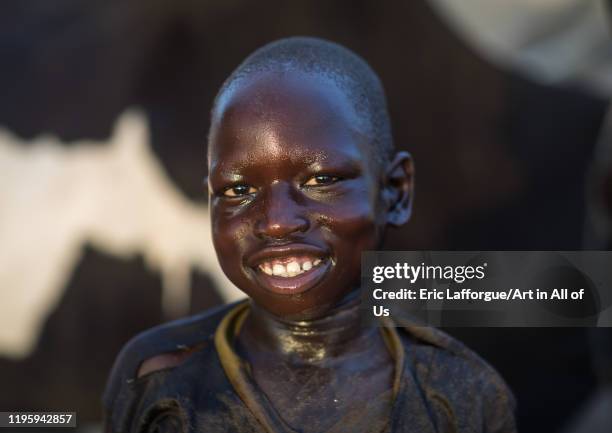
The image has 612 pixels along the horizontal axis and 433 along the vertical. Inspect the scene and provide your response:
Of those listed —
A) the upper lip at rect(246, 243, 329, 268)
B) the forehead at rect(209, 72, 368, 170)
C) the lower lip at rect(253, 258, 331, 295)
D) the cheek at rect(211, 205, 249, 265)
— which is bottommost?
the lower lip at rect(253, 258, 331, 295)

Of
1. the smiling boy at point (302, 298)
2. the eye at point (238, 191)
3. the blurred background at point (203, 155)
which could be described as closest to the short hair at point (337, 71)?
the smiling boy at point (302, 298)

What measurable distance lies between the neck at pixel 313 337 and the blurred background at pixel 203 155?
108 centimetres

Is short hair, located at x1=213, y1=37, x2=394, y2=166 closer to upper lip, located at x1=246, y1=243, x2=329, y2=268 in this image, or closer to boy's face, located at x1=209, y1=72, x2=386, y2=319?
boy's face, located at x1=209, y1=72, x2=386, y2=319

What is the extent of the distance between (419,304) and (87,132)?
4.30ft

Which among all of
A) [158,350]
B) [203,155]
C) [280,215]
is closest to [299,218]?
[280,215]

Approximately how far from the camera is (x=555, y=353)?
2305 mm

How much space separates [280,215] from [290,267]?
7cm

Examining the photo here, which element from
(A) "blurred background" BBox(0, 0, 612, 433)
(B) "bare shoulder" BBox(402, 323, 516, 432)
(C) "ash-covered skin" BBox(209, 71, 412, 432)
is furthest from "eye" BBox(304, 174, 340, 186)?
(A) "blurred background" BBox(0, 0, 612, 433)

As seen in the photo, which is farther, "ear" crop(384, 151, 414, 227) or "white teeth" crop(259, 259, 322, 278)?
"ear" crop(384, 151, 414, 227)

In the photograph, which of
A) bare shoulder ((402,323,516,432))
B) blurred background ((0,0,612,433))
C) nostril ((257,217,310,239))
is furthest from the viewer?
blurred background ((0,0,612,433))

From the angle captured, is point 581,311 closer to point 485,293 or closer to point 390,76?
point 485,293

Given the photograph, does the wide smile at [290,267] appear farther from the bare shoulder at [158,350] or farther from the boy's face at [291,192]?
the bare shoulder at [158,350]

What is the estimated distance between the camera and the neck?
1.10m

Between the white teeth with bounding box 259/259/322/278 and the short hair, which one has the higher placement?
the short hair
